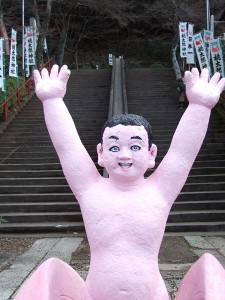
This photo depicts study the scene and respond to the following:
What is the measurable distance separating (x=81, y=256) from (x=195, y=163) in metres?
4.56

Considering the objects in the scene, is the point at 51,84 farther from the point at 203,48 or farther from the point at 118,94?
the point at 203,48

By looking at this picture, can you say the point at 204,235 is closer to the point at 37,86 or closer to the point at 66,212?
the point at 66,212

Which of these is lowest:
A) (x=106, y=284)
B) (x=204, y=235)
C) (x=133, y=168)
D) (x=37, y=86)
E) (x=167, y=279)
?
(x=204, y=235)

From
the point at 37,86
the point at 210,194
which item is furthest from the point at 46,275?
the point at 210,194

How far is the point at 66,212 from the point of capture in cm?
781

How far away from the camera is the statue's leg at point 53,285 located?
213 cm

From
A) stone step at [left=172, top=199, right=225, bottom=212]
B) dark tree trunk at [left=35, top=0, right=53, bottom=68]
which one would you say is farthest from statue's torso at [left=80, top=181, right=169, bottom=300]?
dark tree trunk at [left=35, top=0, right=53, bottom=68]

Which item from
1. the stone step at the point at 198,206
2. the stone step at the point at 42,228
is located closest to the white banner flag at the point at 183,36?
the stone step at the point at 198,206

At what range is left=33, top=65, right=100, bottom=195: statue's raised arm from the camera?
2.49m

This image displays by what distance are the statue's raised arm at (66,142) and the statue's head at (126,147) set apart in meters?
0.11

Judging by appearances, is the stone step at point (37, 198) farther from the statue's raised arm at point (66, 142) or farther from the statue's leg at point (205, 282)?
the statue's leg at point (205, 282)

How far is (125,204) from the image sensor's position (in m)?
2.35

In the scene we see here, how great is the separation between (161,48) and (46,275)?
2651 centimetres

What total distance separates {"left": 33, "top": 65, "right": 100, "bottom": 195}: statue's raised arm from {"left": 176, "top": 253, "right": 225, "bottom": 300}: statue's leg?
2.40ft
